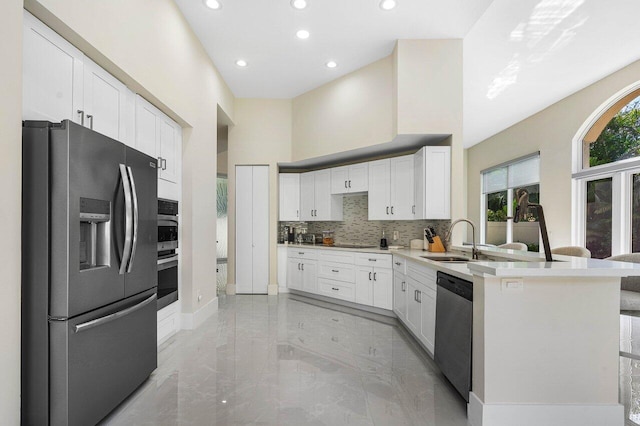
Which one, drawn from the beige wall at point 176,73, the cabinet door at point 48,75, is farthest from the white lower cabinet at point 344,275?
the cabinet door at point 48,75

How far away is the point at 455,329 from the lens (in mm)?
2281

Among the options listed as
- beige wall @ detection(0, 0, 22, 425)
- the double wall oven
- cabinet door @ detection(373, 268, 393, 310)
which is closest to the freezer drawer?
beige wall @ detection(0, 0, 22, 425)

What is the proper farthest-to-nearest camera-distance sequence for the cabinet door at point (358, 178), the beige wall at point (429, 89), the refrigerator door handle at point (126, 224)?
the cabinet door at point (358, 178) < the beige wall at point (429, 89) < the refrigerator door handle at point (126, 224)

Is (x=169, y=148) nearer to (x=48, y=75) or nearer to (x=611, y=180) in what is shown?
(x=48, y=75)

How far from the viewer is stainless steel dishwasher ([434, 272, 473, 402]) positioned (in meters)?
2.10

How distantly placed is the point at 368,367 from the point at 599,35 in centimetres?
442

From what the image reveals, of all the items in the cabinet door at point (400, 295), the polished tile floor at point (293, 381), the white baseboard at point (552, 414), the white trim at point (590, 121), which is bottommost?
the polished tile floor at point (293, 381)

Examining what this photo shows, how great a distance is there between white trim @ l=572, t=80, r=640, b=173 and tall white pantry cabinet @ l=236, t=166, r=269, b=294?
17.2ft

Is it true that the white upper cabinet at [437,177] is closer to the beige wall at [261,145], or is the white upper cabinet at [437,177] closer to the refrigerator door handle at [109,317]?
the beige wall at [261,145]

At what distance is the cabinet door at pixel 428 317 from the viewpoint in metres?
2.80

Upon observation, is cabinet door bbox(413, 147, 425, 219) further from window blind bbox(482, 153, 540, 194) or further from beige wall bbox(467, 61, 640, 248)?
window blind bbox(482, 153, 540, 194)

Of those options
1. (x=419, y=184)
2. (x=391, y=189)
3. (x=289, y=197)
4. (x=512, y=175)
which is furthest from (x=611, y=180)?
(x=289, y=197)

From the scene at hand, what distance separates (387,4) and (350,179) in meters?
2.48

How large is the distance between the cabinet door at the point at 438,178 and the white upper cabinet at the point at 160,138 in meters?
2.95
